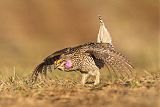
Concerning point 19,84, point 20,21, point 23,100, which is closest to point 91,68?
point 19,84

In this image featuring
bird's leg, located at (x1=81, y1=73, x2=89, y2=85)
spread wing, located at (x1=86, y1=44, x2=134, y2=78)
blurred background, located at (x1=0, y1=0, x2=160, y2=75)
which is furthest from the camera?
blurred background, located at (x1=0, y1=0, x2=160, y2=75)

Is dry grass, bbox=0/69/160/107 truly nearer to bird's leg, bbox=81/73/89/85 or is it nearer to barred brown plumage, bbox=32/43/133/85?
bird's leg, bbox=81/73/89/85

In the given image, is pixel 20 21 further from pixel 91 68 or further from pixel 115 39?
pixel 91 68

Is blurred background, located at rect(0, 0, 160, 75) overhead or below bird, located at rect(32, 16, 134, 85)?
overhead

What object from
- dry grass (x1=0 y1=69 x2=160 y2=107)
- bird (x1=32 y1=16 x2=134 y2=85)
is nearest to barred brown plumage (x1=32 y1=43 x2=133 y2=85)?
bird (x1=32 y1=16 x2=134 y2=85)

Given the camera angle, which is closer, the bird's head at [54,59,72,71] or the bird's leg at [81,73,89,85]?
the bird's head at [54,59,72,71]

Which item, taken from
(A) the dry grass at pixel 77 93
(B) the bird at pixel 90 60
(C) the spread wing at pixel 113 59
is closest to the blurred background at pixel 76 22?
(B) the bird at pixel 90 60

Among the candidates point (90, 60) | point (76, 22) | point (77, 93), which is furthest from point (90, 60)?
point (76, 22)
